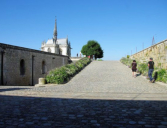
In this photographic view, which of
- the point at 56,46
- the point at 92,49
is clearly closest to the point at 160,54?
the point at 92,49

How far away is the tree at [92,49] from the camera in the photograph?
201 feet

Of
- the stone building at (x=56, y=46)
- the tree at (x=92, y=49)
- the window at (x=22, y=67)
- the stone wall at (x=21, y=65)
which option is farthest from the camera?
the stone building at (x=56, y=46)

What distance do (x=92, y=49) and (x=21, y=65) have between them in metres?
A: 44.8

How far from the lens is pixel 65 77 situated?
1251cm

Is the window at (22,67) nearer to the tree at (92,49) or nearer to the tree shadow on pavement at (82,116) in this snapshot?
the tree shadow on pavement at (82,116)

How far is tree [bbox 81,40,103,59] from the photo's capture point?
2414 inches

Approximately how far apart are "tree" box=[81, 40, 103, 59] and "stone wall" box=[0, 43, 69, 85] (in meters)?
38.1

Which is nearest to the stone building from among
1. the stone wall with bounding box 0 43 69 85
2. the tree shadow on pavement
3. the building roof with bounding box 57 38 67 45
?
the building roof with bounding box 57 38 67 45

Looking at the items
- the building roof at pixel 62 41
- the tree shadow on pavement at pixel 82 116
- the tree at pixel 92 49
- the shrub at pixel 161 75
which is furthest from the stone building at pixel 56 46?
the tree shadow on pavement at pixel 82 116

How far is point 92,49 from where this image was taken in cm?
6125

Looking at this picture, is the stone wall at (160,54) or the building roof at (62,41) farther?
the building roof at (62,41)

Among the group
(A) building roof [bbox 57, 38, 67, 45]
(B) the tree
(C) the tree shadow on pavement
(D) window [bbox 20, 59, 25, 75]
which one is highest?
(A) building roof [bbox 57, 38, 67, 45]

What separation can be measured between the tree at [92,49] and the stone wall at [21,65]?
38075mm

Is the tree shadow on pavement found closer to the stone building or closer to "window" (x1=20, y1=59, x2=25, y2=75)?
"window" (x1=20, y1=59, x2=25, y2=75)
